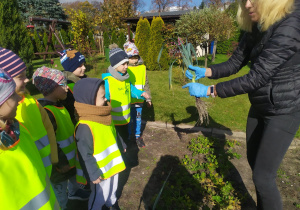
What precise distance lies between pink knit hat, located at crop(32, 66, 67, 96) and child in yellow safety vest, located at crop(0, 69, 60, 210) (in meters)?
1.00

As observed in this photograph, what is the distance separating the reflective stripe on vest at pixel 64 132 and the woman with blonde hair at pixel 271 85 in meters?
1.57

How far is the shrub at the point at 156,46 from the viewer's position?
1025 centimetres

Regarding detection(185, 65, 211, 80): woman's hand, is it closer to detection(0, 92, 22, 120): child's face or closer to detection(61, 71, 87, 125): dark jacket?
detection(61, 71, 87, 125): dark jacket

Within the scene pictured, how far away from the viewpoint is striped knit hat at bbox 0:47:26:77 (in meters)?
1.49

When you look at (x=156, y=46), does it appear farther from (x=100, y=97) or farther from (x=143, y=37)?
(x=100, y=97)

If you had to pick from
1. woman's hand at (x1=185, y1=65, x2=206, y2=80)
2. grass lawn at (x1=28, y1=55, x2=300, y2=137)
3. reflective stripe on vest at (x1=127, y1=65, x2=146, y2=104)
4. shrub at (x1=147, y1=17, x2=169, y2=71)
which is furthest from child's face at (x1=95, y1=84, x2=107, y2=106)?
shrub at (x1=147, y1=17, x2=169, y2=71)

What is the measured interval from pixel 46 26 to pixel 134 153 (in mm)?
29954

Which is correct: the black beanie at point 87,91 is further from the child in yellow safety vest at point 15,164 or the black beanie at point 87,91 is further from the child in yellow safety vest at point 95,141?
the child in yellow safety vest at point 15,164

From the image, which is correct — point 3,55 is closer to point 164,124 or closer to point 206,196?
point 206,196

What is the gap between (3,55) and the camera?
150cm

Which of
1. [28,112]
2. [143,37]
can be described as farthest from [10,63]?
[143,37]

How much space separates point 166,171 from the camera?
113 inches

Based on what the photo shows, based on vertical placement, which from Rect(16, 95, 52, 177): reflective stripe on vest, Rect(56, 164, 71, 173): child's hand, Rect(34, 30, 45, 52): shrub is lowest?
Rect(34, 30, 45, 52): shrub

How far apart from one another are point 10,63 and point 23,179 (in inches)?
38.7
